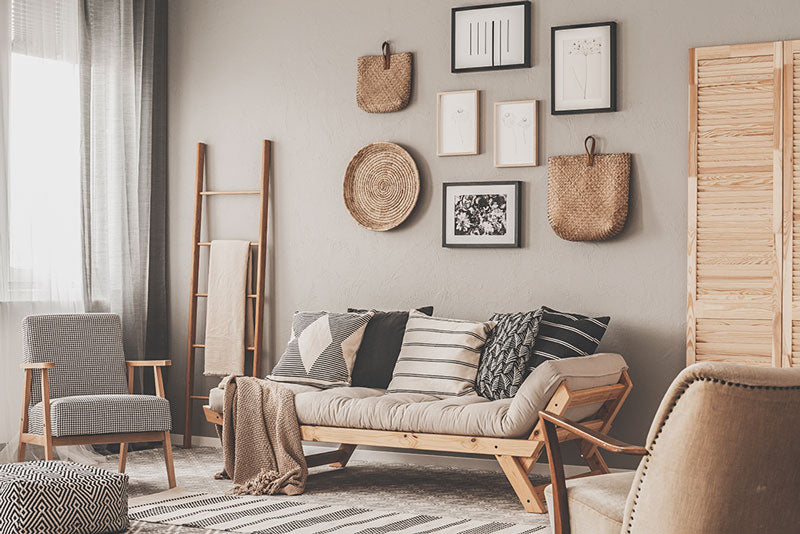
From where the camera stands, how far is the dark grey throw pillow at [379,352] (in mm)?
4914

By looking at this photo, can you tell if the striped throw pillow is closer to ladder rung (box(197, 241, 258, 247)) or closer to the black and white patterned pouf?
ladder rung (box(197, 241, 258, 247))

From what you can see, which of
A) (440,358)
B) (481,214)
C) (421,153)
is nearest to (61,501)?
(440,358)

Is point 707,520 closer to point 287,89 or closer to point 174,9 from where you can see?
point 287,89

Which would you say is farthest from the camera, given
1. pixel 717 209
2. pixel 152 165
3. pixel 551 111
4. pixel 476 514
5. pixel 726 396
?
pixel 152 165

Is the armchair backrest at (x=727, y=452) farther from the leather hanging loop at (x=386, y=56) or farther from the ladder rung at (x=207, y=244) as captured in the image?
the ladder rung at (x=207, y=244)

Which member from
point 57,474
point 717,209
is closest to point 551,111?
point 717,209

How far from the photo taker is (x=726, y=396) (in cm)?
212

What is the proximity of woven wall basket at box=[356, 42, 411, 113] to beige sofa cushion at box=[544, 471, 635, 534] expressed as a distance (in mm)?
→ 3024

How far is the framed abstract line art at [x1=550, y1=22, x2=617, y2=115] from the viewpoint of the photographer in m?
4.82

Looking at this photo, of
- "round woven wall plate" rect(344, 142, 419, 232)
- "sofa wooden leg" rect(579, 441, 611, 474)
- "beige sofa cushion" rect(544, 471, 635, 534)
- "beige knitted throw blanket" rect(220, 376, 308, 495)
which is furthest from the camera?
"round woven wall plate" rect(344, 142, 419, 232)

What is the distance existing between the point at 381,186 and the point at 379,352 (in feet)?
3.25

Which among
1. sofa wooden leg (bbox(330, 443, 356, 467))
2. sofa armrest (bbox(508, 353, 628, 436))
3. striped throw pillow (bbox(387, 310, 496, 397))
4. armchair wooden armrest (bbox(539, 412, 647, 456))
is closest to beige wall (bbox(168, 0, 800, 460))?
striped throw pillow (bbox(387, 310, 496, 397))

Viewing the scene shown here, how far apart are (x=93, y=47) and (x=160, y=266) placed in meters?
1.36

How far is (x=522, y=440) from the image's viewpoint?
4004 mm
